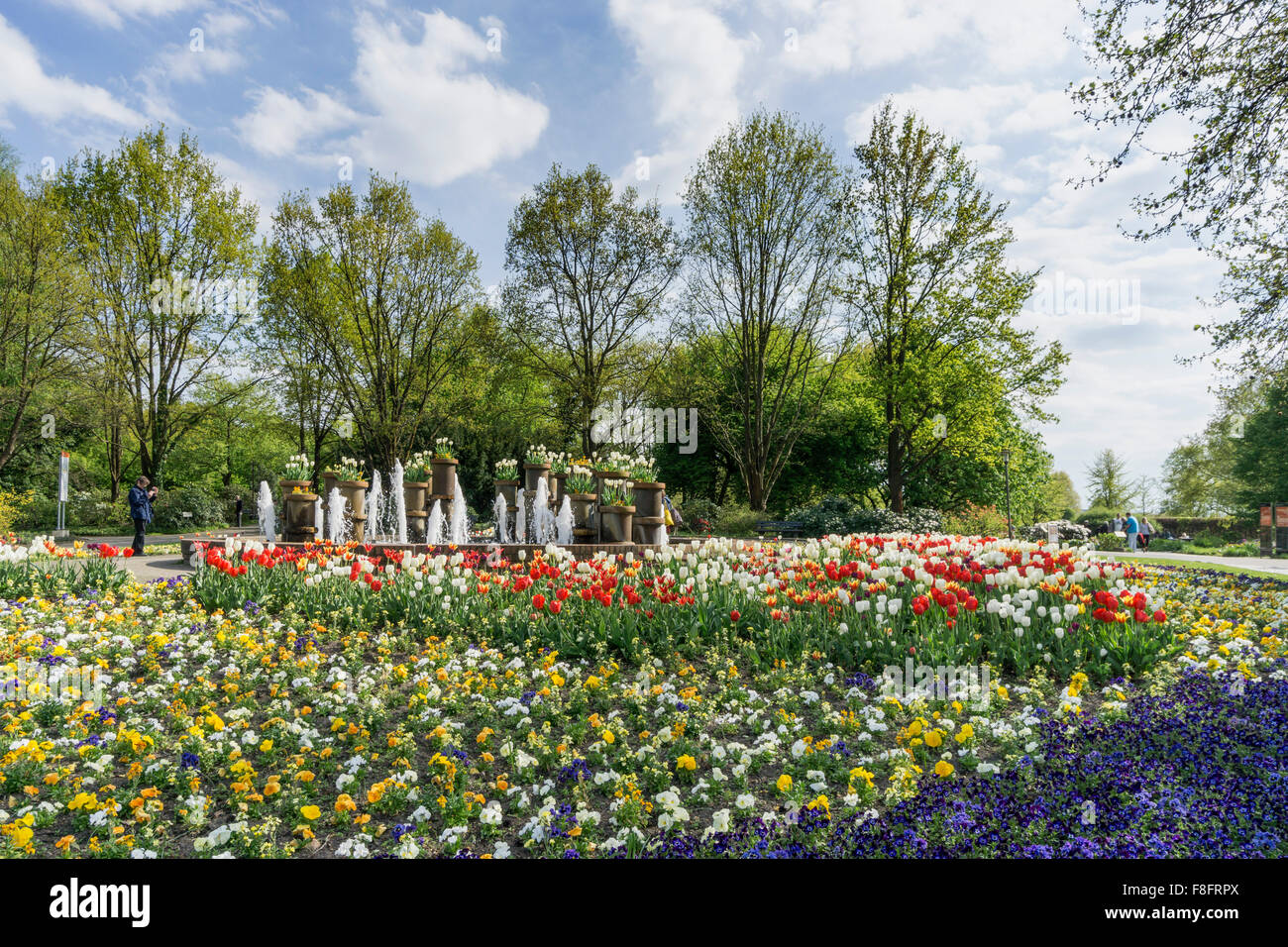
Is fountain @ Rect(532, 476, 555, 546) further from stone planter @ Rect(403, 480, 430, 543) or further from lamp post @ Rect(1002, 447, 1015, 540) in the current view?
lamp post @ Rect(1002, 447, 1015, 540)

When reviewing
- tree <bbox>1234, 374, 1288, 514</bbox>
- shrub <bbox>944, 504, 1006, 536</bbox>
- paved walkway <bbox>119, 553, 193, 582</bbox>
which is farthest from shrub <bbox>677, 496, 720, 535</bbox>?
tree <bbox>1234, 374, 1288, 514</bbox>

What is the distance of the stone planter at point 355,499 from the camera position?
14375 millimetres

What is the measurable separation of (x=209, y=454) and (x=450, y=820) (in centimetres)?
4406

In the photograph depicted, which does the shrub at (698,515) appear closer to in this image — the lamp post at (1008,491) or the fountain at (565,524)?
the lamp post at (1008,491)

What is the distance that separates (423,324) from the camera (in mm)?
28828

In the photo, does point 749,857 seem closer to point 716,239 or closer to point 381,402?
point 716,239

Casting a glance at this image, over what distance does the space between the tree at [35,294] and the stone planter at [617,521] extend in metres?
20.9

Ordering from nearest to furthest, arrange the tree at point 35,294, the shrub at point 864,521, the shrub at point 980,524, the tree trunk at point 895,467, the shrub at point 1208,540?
the shrub at point 864,521, the tree at point 35,294, the shrub at point 980,524, the tree trunk at point 895,467, the shrub at point 1208,540

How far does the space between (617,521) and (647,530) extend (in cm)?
80

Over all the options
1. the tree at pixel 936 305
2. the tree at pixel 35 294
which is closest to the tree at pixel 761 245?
the tree at pixel 936 305

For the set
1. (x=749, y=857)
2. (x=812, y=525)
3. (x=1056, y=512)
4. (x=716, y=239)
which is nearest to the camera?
(x=749, y=857)

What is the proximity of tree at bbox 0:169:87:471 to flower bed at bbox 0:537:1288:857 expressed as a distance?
2040 centimetres

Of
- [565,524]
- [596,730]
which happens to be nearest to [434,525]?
[565,524]

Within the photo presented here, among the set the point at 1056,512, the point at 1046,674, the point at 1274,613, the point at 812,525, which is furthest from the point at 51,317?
the point at 1056,512
